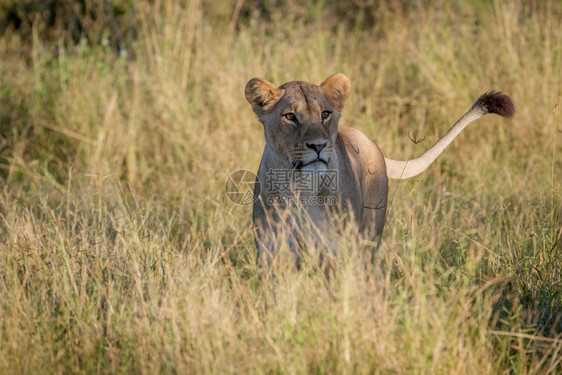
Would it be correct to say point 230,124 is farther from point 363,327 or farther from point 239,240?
point 363,327

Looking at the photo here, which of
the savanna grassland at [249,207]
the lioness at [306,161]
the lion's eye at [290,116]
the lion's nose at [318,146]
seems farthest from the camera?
the lion's eye at [290,116]

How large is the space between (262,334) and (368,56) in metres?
4.93

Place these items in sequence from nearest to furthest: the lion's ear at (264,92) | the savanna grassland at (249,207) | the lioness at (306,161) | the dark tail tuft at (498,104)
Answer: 1. the savanna grassland at (249,207)
2. the lioness at (306,161)
3. the lion's ear at (264,92)
4. the dark tail tuft at (498,104)

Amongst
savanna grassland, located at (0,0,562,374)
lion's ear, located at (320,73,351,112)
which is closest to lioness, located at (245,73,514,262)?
lion's ear, located at (320,73,351,112)

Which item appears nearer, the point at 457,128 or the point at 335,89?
the point at 335,89

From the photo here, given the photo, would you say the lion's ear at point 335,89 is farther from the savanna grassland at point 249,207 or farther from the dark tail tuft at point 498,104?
the dark tail tuft at point 498,104

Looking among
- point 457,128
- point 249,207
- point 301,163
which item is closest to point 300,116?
point 301,163

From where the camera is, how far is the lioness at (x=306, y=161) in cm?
362

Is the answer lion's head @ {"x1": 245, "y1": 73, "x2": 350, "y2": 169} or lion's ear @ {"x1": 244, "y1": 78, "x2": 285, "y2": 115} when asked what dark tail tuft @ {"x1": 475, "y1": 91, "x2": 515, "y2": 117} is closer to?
lion's head @ {"x1": 245, "y1": 73, "x2": 350, "y2": 169}

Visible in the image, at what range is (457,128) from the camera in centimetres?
428

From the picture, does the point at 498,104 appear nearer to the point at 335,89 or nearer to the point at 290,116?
the point at 335,89

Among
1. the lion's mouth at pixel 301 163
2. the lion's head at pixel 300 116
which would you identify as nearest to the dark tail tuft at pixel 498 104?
the lion's head at pixel 300 116

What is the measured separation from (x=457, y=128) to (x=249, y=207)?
137 cm

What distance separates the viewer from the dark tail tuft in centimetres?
405
